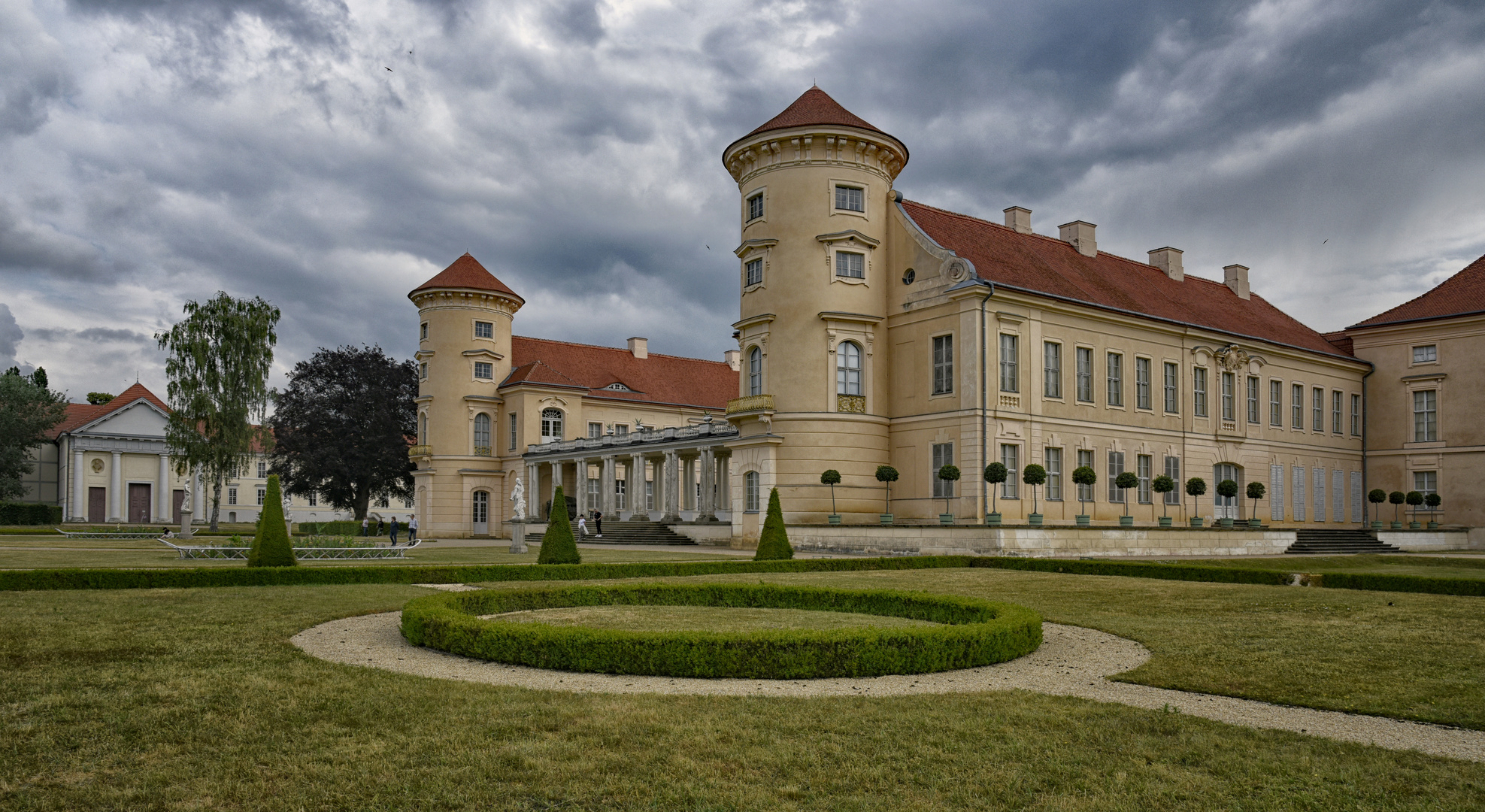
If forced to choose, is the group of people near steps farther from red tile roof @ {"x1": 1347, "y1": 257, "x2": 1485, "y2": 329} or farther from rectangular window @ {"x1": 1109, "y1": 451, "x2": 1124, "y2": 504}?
red tile roof @ {"x1": 1347, "y1": 257, "x2": 1485, "y2": 329}

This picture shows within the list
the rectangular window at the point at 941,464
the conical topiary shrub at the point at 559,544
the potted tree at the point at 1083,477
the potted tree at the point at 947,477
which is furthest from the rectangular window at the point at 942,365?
the conical topiary shrub at the point at 559,544

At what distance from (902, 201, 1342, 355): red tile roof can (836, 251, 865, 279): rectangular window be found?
281cm

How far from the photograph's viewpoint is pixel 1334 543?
4094cm

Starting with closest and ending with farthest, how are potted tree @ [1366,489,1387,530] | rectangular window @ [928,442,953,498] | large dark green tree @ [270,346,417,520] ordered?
rectangular window @ [928,442,953,498]
potted tree @ [1366,489,1387,530]
large dark green tree @ [270,346,417,520]

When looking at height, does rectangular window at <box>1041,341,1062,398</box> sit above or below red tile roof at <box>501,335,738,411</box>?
below

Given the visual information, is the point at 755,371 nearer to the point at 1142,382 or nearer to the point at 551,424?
the point at 1142,382

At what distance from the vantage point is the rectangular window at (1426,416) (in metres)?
47.8

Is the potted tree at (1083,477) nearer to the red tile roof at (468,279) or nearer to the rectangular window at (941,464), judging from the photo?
the rectangular window at (941,464)

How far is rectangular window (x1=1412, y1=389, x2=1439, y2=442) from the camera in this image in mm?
47844

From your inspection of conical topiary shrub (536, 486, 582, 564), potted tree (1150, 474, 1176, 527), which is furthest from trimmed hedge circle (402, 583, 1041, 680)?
potted tree (1150, 474, 1176, 527)

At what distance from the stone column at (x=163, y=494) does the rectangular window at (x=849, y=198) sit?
6408cm

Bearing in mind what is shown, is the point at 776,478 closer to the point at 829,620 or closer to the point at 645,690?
the point at 829,620

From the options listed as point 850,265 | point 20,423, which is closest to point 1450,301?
point 850,265

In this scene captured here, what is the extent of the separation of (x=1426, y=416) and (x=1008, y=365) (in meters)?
25.5
